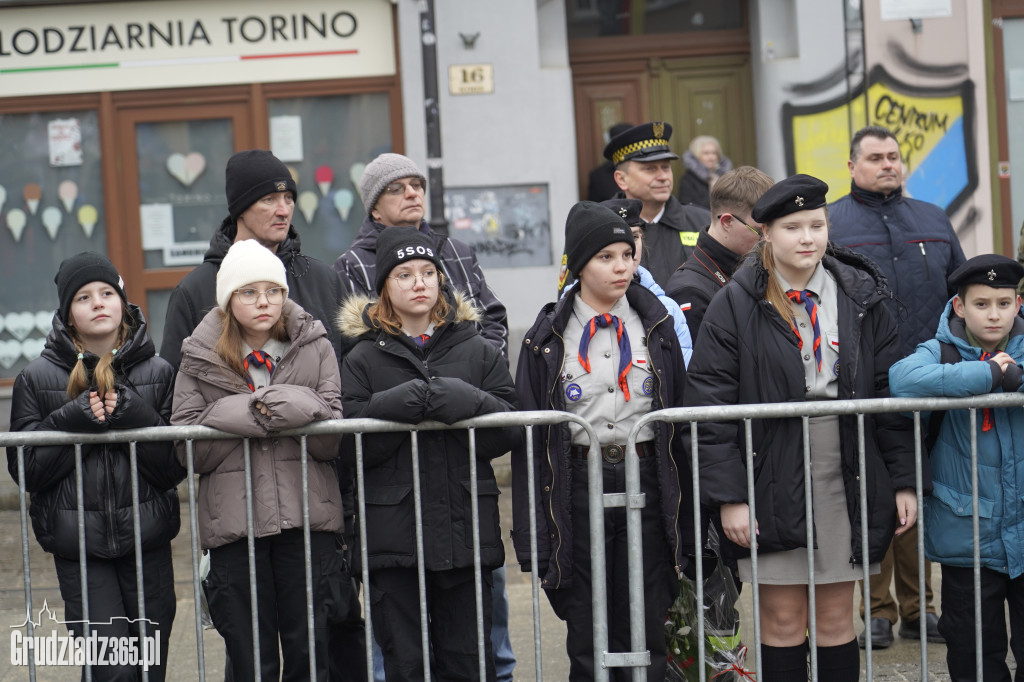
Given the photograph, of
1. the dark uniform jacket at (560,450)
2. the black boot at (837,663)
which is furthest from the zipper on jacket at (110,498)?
the black boot at (837,663)

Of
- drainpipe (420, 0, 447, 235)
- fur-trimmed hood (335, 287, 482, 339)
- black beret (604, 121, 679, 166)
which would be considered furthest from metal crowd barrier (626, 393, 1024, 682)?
drainpipe (420, 0, 447, 235)

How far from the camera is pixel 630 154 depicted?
5.95 meters

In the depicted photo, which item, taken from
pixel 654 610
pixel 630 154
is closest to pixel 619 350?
pixel 654 610

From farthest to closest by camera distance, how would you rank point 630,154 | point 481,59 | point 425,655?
1. point 481,59
2. point 630,154
3. point 425,655

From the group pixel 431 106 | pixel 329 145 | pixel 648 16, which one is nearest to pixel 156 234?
pixel 329 145

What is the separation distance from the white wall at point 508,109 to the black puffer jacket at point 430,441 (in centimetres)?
570

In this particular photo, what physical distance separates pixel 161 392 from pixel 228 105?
6.29 meters

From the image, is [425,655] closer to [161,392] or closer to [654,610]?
[654,610]

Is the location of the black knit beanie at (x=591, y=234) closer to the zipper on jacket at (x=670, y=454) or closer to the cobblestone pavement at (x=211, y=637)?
the zipper on jacket at (x=670, y=454)

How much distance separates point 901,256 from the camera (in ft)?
18.3

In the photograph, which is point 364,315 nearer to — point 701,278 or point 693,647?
point 701,278

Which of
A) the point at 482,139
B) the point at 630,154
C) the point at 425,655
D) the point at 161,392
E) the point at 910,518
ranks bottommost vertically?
the point at 425,655

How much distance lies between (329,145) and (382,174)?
520cm

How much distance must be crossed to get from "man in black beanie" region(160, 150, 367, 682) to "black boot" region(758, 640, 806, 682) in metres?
1.54
